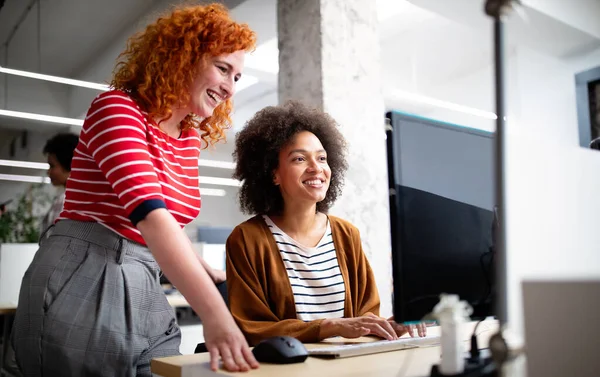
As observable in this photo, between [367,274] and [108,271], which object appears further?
[367,274]

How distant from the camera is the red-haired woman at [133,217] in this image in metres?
0.98

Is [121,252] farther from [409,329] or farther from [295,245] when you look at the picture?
[409,329]

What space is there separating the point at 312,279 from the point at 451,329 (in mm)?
720

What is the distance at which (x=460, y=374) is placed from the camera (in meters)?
0.77

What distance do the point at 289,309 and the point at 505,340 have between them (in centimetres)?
90

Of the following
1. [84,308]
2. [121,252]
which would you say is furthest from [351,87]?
[84,308]

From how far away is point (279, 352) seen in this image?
0.87 m

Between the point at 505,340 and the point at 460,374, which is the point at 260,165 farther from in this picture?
the point at 505,340

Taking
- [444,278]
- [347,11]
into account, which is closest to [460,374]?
[444,278]

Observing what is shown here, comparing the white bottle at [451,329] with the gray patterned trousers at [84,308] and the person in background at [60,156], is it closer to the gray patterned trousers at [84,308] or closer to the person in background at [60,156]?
the gray patterned trousers at [84,308]

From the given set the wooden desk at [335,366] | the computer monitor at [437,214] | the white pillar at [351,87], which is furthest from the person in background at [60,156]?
the computer monitor at [437,214]

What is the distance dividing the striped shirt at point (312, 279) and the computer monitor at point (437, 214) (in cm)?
64

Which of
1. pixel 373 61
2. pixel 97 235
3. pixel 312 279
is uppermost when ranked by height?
pixel 373 61

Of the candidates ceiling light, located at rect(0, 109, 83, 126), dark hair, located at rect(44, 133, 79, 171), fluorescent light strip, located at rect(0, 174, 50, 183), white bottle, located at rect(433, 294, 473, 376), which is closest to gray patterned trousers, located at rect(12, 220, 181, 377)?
white bottle, located at rect(433, 294, 473, 376)
